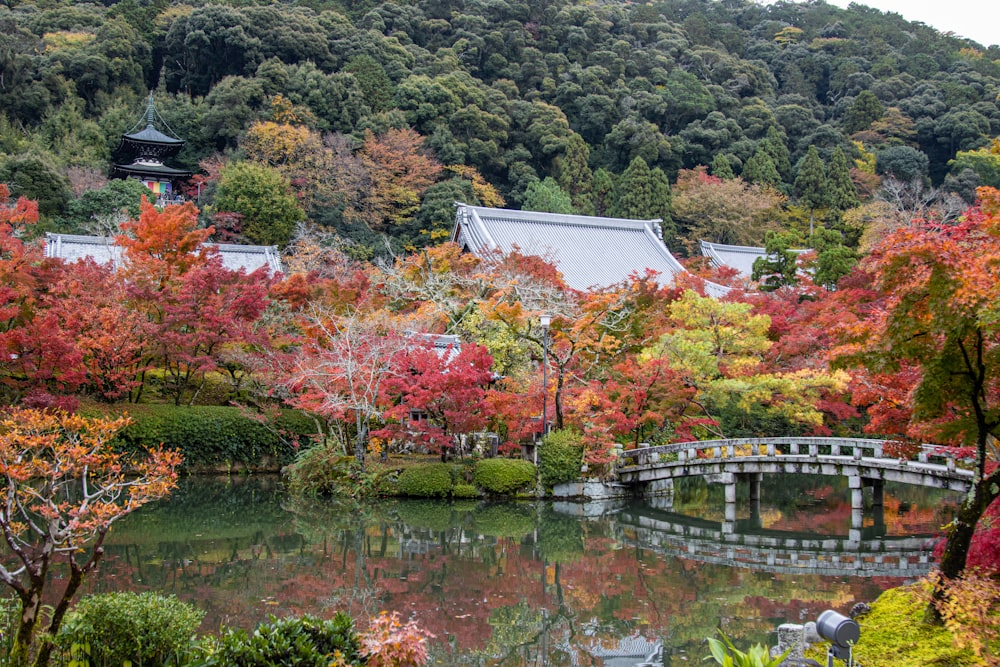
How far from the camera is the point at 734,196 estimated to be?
39.4 metres

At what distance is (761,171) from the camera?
41906mm

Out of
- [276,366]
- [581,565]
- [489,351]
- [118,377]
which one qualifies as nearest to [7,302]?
[118,377]

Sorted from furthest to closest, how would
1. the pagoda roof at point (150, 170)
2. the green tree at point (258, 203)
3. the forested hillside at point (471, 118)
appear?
the pagoda roof at point (150, 170) → the forested hillside at point (471, 118) → the green tree at point (258, 203)

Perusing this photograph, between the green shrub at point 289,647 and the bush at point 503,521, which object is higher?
the green shrub at point 289,647

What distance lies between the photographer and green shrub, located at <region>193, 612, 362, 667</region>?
21.6ft

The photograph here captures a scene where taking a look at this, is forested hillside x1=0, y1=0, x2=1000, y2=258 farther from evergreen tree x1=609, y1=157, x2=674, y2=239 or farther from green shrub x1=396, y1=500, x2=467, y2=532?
green shrub x1=396, y1=500, x2=467, y2=532

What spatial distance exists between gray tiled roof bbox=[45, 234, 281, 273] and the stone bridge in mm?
12175

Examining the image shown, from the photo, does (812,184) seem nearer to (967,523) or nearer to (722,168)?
(722,168)

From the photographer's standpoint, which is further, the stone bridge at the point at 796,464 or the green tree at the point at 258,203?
the green tree at the point at 258,203

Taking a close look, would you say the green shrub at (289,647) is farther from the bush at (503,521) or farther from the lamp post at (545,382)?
the lamp post at (545,382)

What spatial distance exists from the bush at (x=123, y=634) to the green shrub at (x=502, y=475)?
11713mm

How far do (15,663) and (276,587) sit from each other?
463 cm

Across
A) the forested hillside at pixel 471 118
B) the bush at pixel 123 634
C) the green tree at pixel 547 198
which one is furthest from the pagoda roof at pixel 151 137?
the bush at pixel 123 634

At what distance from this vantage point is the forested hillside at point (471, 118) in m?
34.0
